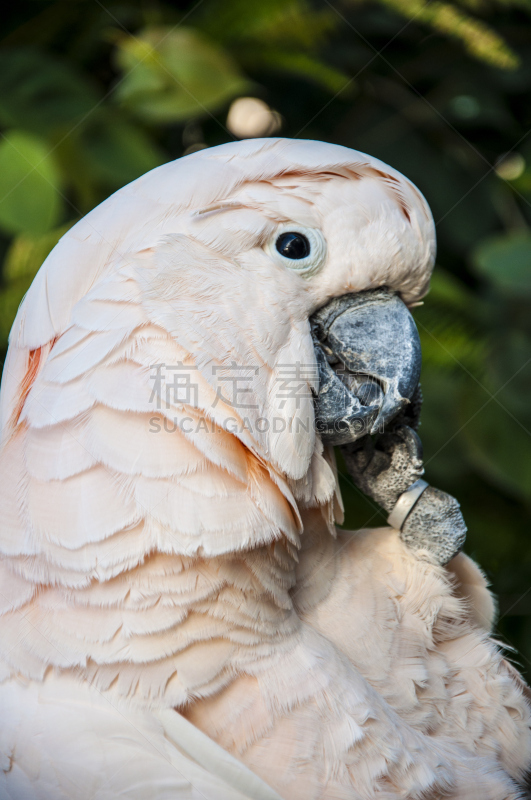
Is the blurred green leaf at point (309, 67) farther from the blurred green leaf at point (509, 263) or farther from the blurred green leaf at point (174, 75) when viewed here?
the blurred green leaf at point (509, 263)

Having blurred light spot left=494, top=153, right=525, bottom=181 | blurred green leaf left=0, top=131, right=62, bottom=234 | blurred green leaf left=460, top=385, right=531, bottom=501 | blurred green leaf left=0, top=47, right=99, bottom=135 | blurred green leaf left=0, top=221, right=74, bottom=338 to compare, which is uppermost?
blurred light spot left=494, top=153, right=525, bottom=181

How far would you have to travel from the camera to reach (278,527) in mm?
814

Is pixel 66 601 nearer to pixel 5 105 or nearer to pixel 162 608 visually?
pixel 162 608

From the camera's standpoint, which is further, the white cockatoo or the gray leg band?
the gray leg band

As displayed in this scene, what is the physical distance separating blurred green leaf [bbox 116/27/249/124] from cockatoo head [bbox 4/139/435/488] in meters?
0.92

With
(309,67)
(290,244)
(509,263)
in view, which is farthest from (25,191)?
(509,263)

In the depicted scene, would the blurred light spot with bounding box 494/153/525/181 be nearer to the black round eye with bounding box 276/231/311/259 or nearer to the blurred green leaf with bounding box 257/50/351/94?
the blurred green leaf with bounding box 257/50/351/94

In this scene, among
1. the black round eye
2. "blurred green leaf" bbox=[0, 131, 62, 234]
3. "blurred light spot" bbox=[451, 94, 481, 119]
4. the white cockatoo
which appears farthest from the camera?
"blurred light spot" bbox=[451, 94, 481, 119]

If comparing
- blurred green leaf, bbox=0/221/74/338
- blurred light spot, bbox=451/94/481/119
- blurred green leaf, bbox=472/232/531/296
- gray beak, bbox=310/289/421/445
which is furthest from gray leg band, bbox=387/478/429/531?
blurred light spot, bbox=451/94/481/119

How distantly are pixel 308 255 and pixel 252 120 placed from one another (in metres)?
1.45

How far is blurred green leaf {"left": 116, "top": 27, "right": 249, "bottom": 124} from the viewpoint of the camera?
169 cm

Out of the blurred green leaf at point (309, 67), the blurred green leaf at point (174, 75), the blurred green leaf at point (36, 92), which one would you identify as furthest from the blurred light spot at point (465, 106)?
the blurred green leaf at point (36, 92)

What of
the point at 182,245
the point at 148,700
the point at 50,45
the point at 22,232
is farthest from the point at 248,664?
the point at 50,45

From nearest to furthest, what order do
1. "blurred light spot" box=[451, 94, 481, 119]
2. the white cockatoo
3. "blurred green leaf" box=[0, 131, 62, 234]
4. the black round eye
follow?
1. the white cockatoo
2. the black round eye
3. "blurred green leaf" box=[0, 131, 62, 234]
4. "blurred light spot" box=[451, 94, 481, 119]
